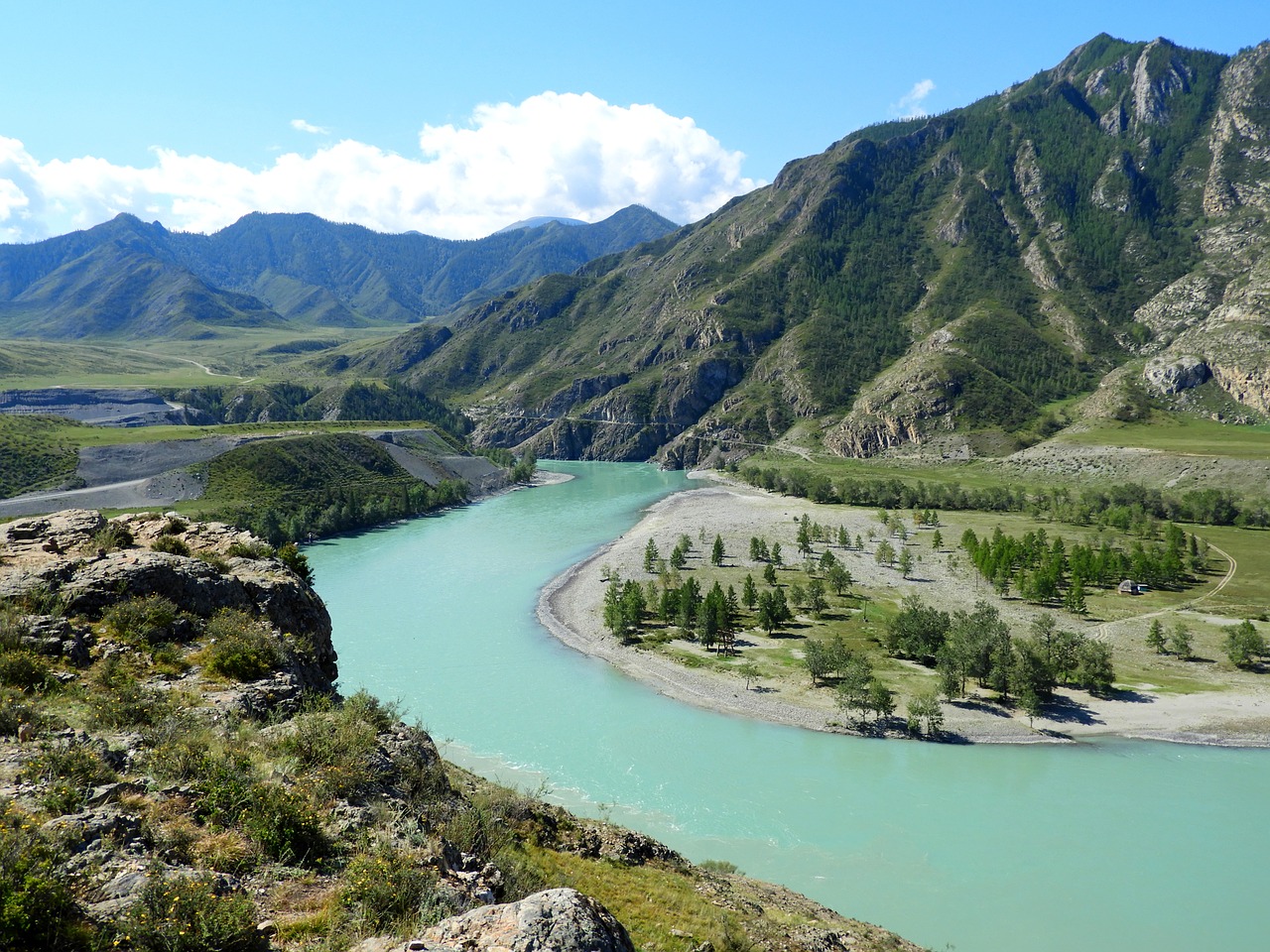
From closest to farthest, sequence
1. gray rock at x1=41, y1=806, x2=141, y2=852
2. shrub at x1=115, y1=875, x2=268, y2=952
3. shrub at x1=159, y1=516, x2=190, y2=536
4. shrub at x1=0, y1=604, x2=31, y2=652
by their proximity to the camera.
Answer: shrub at x1=115, y1=875, x2=268, y2=952
gray rock at x1=41, y1=806, x2=141, y2=852
shrub at x1=0, y1=604, x2=31, y2=652
shrub at x1=159, y1=516, x2=190, y2=536

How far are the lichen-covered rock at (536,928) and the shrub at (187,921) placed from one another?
2198 millimetres

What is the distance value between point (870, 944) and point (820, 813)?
20.1 m

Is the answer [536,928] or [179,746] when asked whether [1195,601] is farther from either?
[179,746]

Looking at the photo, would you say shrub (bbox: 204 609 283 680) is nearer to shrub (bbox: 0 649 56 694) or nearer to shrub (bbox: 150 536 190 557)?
shrub (bbox: 0 649 56 694)

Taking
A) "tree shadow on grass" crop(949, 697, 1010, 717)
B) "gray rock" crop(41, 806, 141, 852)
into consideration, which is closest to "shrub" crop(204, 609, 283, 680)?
"gray rock" crop(41, 806, 141, 852)

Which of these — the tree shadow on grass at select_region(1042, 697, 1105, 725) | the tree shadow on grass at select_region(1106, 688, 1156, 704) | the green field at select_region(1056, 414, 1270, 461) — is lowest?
the tree shadow on grass at select_region(1042, 697, 1105, 725)

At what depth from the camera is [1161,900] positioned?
28.0 m

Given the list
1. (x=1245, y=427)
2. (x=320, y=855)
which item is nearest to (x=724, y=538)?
(x=320, y=855)

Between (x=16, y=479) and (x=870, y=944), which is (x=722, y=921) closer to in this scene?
(x=870, y=944)

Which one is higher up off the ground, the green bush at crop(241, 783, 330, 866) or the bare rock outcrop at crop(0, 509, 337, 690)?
the bare rock outcrop at crop(0, 509, 337, 690)

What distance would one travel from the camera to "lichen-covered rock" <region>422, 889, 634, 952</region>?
7.36 meters

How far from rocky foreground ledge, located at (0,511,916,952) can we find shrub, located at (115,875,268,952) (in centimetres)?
2

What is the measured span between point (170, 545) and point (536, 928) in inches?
709

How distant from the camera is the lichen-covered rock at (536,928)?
7355 mm
